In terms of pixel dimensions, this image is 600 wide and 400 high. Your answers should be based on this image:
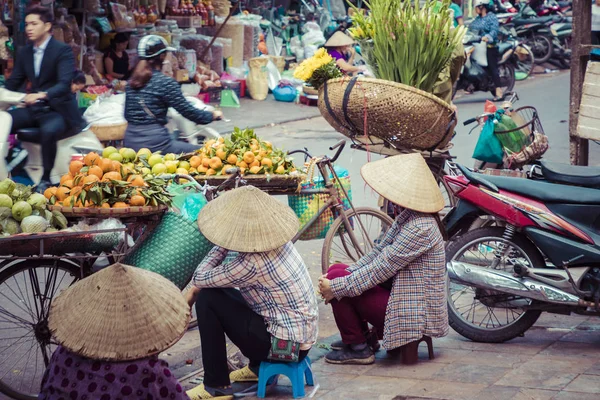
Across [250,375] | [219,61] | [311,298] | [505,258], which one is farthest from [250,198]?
[219,61]

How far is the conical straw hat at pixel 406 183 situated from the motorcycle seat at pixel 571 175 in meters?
0.87

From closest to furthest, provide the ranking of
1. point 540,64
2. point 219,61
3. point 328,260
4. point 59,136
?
point 328,260 → point 59,136 → point 219,61 → point 540,64

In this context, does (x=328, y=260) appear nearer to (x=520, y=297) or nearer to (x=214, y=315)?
(x=520, y=297)

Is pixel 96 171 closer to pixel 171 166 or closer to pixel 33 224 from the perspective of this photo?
pixel 33 224

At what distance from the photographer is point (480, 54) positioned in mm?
15141

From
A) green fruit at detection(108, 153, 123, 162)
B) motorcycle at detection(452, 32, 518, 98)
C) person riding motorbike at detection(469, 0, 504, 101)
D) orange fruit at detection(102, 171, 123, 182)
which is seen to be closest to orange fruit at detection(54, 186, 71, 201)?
orange fruit at detection(102, 171, 123, 182)

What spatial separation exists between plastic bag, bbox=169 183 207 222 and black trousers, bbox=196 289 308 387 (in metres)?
0.74

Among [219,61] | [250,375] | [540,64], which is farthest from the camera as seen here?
[540,64]

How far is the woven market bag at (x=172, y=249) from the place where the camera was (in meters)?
4.93

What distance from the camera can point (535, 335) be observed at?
18.1 ft

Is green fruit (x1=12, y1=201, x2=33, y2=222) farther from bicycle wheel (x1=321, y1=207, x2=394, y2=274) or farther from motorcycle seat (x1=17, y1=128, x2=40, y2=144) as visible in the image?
motorcycle seat (x1=17, y1=128, x2=40, y2=144)

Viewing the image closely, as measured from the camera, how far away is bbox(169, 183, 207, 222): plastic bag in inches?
201

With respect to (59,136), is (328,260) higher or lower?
lower

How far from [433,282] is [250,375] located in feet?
3.62
